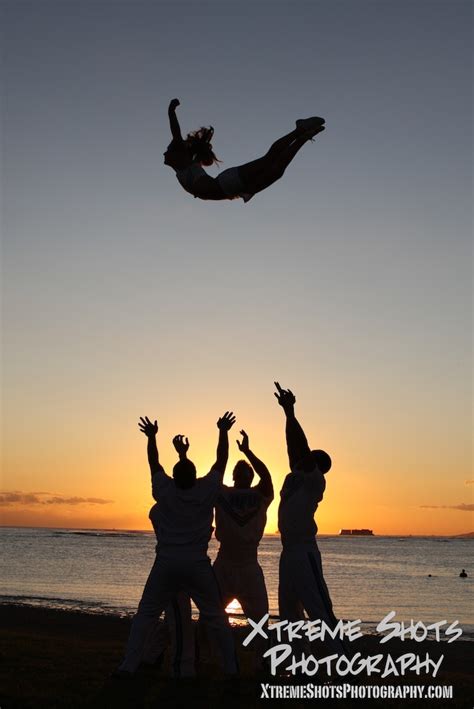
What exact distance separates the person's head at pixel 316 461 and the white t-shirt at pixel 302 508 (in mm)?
57

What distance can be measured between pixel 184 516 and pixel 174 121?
153 inches

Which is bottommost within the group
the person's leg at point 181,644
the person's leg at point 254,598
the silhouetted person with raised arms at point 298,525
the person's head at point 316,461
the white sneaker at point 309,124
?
the person's leg at point 181,644

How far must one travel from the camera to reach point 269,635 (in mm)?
8383

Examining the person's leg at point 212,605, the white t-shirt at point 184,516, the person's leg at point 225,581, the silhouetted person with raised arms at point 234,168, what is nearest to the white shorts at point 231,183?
the silhouetted person with raised arms at point 234,168

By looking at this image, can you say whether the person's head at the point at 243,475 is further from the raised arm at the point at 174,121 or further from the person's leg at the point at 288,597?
the raised arm at the point at 174,121

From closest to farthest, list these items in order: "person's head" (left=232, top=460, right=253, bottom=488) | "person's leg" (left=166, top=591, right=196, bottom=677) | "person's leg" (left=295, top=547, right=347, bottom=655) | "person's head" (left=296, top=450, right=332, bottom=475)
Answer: "person's leg" (left=295, top=547, right=347, bottom=655) → "person's head" (left=296, top=450, right=332, bottom=475) → "person's leg" (left=166, top=591, right=196, bottom=677) → "person's head" (left=232, top=460, right=253, bottom=488)

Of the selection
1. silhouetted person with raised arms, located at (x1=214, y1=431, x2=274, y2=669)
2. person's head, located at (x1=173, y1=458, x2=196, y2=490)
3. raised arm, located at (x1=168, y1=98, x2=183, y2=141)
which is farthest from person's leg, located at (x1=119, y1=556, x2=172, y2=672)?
raised arm, located at (x1=168, y1=98, x2=183, y2=141)

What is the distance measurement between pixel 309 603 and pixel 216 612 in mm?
930

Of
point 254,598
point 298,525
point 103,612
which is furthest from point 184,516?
point 103,612

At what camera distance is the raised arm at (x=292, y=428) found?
7875mm

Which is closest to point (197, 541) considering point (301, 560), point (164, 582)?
point (164, 582)

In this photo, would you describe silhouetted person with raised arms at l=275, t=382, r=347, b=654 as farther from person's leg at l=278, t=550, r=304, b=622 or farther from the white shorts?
the white shorts

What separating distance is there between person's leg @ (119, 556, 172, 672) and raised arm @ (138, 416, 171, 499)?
2.41 feet

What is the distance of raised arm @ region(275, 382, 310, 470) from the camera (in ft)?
25.8
